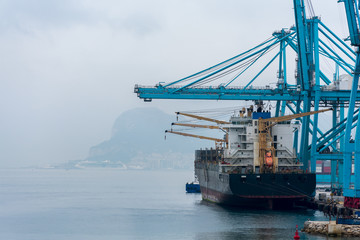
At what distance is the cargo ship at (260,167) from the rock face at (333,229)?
13.4 m

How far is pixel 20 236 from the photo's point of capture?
37438 millimetres

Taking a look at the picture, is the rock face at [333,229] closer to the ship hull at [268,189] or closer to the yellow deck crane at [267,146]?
the ship hull at [268,189]

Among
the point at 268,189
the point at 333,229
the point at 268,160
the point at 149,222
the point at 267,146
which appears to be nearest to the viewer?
the point at 333,229

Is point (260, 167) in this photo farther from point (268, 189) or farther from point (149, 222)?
point (149, 222)

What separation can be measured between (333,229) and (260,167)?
17.0 meters

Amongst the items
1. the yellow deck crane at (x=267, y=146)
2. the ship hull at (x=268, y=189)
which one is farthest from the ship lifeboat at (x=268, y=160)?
the ship hull at (x=268, y=189)

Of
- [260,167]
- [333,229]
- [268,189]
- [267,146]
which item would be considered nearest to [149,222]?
[268,189]

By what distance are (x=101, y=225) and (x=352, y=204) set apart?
16612mm

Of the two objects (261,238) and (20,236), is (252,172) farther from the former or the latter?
(20,236)

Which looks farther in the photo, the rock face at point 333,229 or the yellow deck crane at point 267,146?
the yellow deck crane at point 267,146

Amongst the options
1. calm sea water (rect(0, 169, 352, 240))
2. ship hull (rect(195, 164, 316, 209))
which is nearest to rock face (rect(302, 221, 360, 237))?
calm sea water (rect(0, 169, 352, 240))

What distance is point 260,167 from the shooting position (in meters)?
49.2

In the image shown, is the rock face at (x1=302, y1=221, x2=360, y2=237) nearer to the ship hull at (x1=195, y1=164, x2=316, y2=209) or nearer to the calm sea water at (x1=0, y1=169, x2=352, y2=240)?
the calm sea water at (x1=0, y1=169, x2=352, y2=240)

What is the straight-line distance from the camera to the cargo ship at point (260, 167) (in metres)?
47.5
